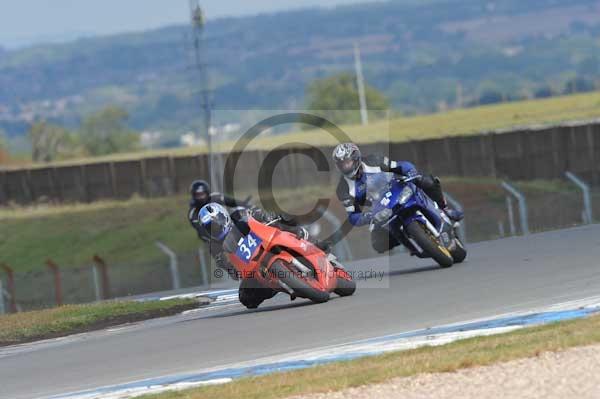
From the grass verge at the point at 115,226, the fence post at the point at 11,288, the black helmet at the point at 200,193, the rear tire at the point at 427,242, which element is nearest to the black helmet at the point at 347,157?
the rear tire at the point at 427,242

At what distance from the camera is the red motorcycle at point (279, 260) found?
12.5 metres

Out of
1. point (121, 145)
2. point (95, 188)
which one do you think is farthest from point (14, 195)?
point (121, 145)

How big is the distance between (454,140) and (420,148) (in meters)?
1.19

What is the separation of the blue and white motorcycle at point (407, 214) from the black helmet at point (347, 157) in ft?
1.26

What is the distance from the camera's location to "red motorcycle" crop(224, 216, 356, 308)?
41.0ft

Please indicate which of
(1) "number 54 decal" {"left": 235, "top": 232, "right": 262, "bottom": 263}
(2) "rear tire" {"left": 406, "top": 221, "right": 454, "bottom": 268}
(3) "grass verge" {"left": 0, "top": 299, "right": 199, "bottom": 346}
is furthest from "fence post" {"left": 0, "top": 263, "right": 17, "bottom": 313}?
(1) "number 54 decal" {"left": 235, "top": 232, "right": 262, "bottom": 263}

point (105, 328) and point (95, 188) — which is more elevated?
point (105, 328)

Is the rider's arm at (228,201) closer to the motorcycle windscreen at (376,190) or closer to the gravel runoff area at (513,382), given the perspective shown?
the motorcycle windscreen at (376,190)

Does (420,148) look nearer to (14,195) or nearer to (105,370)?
→ (14,195)

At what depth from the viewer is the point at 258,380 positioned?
910 centimetres

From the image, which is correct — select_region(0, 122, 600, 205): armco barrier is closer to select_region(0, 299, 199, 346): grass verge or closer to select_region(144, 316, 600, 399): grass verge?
select_region(0, 299, 199, 346): grass verge

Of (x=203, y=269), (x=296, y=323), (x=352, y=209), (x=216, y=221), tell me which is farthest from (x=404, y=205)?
(x=203, y=269)

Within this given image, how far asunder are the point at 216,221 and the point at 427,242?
2.85m

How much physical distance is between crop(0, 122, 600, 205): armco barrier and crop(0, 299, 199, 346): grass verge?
23.3 metres
